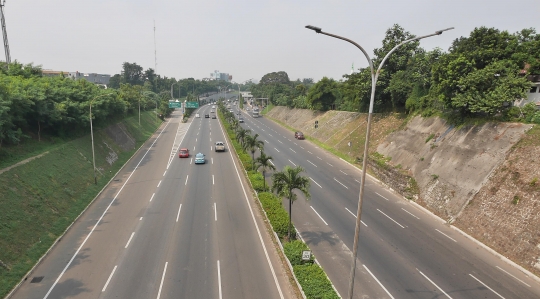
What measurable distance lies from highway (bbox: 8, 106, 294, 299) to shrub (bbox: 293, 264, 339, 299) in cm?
96

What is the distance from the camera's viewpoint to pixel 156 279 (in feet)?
50.4

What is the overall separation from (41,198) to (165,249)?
37.2 feet

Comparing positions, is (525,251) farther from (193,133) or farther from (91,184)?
(193,133)

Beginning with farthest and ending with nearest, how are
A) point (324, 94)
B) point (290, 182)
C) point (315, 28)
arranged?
1. point (324, 94)
2. point (290, 182)
3. point (315, 28)

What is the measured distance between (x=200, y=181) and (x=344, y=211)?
50.4 feet

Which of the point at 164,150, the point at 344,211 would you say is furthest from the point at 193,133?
the point at 344,211

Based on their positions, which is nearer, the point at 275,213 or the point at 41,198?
the point at 275,213

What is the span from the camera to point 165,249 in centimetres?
1836

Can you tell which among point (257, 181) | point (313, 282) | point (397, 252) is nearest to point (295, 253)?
point (313, 282)

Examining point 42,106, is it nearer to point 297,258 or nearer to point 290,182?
point 290,182

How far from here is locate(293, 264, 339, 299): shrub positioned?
13.2 meters

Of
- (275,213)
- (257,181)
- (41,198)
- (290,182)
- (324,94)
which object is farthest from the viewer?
(324,94)

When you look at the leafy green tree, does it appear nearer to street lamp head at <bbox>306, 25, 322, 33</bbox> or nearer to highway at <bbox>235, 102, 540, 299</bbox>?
highway at <bbox>235, 102, 540, 299</bbox>

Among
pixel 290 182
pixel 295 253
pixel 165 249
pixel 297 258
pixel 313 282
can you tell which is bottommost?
pixel 165 249
